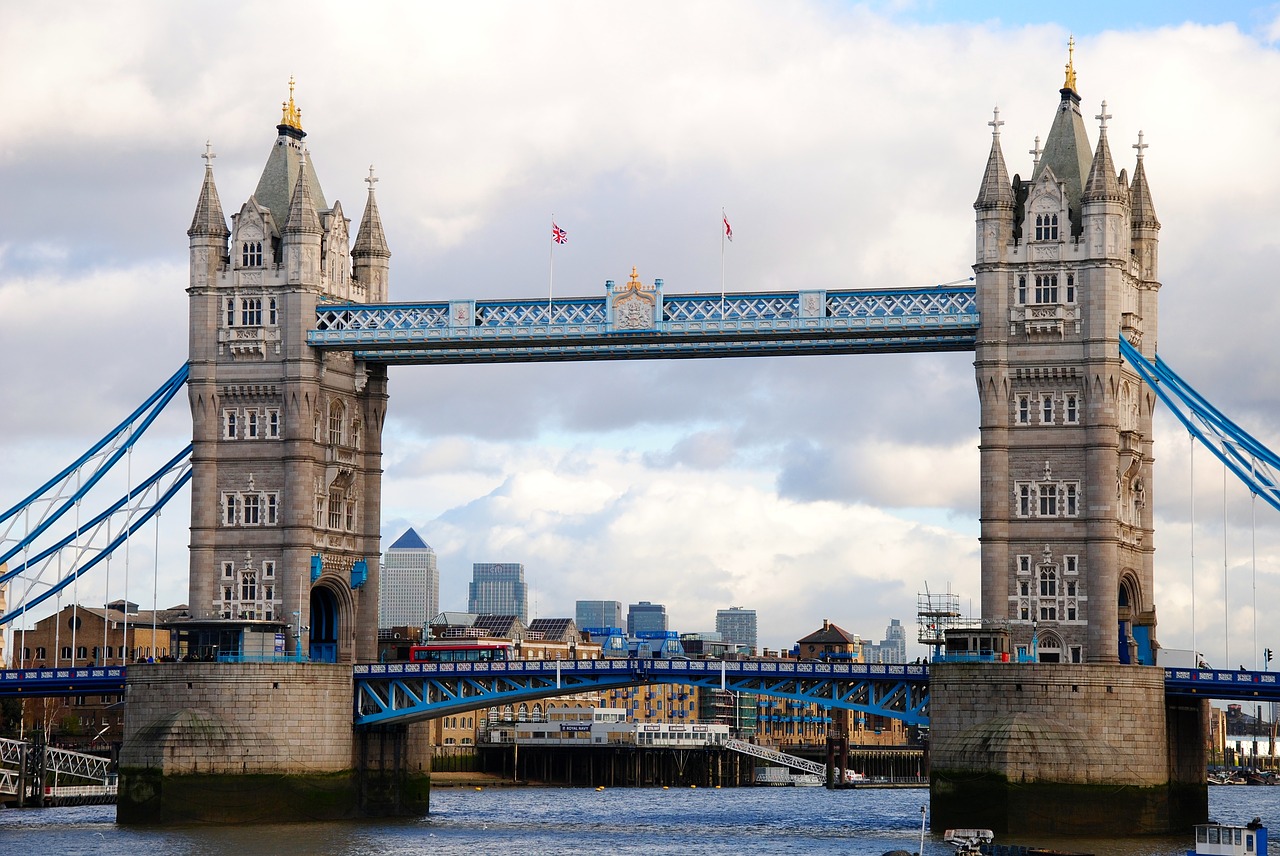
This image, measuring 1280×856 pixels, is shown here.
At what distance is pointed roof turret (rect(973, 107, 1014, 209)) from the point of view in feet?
351

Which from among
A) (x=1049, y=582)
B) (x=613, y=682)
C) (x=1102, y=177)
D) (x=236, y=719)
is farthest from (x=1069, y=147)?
(x=236, y=719)

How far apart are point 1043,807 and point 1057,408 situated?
19246 mm

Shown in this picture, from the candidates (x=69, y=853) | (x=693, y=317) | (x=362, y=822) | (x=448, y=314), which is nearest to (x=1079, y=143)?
(x=693, y=317)

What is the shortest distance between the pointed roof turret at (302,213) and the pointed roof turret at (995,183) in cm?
3384

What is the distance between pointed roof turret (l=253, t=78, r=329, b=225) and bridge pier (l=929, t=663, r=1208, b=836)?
4226 cm

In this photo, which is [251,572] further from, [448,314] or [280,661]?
[448,314]

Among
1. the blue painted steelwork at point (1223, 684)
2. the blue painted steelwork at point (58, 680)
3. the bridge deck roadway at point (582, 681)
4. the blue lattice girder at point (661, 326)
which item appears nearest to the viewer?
the blue painted steelwork at point (1223, 684)

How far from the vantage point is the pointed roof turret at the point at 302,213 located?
377ft

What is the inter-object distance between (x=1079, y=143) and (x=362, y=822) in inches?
1906

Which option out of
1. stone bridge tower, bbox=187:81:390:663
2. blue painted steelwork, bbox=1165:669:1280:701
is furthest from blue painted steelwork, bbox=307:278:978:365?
blue painted steelwork, bbox=1165:669:1280:701

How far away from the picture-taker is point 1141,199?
11150 centimetres

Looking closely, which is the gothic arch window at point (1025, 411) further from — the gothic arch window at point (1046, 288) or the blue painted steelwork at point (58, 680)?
the blue painted steelwork at point (58, 680)

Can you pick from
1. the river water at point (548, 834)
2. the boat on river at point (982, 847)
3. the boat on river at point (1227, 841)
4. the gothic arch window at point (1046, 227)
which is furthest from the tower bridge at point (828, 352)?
the boat on river at point (1227, 841)

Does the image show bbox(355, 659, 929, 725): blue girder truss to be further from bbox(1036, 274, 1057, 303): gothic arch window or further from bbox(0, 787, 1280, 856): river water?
bbox(1036, 274, 1057, 303): gothic arch window
